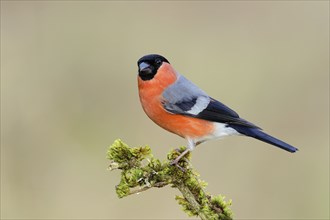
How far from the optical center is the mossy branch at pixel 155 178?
2111 millimetres

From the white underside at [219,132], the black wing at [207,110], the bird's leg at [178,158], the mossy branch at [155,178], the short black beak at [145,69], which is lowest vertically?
the mossy branch at [155,178]

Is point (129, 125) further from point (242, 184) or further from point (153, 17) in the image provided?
point (153, 17)

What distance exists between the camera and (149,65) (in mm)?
3383

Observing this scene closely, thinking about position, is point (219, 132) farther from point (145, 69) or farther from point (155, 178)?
point (155, 178)

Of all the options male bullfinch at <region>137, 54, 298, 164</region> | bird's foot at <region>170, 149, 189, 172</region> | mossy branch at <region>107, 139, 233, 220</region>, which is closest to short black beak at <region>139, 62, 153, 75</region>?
male bullfinch at <region>137, 54, 298, 164</region>

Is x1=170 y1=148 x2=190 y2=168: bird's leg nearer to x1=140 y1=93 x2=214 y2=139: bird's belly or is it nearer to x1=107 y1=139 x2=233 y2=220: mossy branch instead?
x1=107 y1=139 x2=233 y2=220: mossy branch

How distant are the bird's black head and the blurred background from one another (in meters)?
1.68

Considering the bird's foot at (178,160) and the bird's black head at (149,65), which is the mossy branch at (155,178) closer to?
the bird's foot at (178,160)

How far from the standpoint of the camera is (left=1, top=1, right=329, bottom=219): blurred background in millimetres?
4875

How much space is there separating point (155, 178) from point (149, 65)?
1.21 meters

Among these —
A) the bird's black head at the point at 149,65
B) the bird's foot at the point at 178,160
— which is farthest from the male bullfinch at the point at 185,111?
the bird's foot at the point at 178,160

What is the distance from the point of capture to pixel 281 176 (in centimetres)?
512

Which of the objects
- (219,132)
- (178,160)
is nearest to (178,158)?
(178,160)

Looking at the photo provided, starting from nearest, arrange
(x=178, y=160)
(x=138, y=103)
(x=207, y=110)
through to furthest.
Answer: (x=178, y=160) < (x=207, y=110) < (x=138, y=103)
